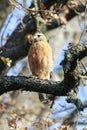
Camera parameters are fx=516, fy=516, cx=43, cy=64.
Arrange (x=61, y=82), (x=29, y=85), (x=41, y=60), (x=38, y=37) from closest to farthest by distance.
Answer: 1. (x=61, y=82)
2. (x=29, y=85)
3. (x=41, y=60)
4. (x=38, y=37)

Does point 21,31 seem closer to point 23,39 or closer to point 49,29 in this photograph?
point 23,39

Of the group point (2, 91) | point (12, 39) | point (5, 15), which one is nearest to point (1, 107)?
point (12, 39)

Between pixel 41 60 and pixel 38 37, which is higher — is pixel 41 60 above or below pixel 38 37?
below

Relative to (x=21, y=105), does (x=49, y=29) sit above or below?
above

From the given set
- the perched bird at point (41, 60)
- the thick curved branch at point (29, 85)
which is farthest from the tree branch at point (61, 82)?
the perched bird at point (41, 60)

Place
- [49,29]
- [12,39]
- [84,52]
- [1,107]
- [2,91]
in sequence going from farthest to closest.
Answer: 1. [49,29]
2. [12,39]
3. [1,107]
4. [2,91]
5. [84,52]

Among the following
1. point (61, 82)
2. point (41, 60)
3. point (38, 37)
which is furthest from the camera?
point (38, 37)

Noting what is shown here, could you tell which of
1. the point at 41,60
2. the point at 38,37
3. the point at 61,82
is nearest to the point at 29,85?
the point at 61,82

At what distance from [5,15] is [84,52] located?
168 inches

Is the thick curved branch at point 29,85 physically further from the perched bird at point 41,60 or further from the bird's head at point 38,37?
the bird's head at point 38,37

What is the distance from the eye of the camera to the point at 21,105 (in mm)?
9492

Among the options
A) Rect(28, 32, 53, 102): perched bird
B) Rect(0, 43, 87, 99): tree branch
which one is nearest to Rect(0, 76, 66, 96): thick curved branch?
Rect(0, 43, 87, 99): tree branch

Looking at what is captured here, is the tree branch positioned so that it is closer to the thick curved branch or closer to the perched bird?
the thick curved branch

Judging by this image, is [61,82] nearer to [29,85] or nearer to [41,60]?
[29,85]
